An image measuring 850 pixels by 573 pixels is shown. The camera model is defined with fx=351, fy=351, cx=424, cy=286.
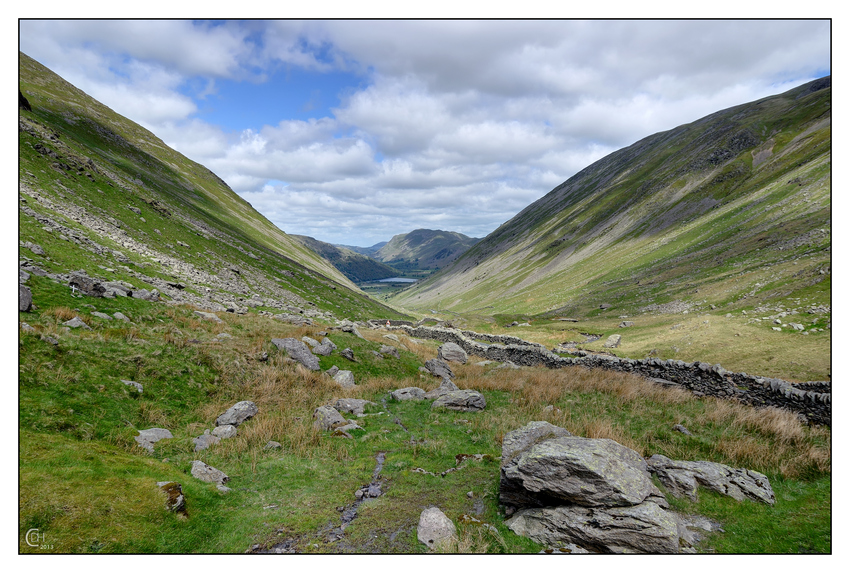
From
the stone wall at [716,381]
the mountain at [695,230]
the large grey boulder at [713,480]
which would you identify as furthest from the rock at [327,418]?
the mountain at [695,230]

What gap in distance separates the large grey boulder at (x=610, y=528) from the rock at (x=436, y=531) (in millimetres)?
1673

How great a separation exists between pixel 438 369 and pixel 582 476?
64.0 ft

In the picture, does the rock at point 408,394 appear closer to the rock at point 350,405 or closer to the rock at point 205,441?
the rock at point 350,405

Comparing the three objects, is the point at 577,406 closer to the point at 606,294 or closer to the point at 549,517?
the point at 549,517

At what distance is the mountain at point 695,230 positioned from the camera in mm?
52094

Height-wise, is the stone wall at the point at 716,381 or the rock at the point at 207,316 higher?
the rock at the point at 207,316

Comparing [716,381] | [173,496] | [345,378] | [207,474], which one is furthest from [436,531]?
[716,381]

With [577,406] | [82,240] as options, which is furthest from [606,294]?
[82,240]

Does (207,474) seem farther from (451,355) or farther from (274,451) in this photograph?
(451,355)

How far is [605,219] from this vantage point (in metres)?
138

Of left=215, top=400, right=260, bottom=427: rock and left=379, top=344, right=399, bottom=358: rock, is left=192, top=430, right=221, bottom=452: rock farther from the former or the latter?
left=379, top=344, right=399, bottom=358: rock

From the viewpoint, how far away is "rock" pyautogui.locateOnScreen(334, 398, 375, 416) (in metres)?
18.0

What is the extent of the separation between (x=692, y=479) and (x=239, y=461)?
576 inches

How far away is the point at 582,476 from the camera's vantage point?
8.95 m
